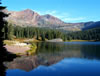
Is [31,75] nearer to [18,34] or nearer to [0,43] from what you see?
[0,43]

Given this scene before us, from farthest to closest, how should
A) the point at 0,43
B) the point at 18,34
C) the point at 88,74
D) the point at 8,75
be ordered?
the point at 18,34, the point at 88,74, the point at 8,75, the point at 0,43

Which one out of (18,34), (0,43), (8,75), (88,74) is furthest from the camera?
(18,34)

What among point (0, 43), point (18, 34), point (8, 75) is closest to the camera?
point (0, 43)

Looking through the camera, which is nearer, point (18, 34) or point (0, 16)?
point (0, 16)

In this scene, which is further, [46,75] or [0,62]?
[46,75]

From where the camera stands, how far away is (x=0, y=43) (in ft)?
64.5

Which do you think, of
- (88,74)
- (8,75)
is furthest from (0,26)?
(88,74)

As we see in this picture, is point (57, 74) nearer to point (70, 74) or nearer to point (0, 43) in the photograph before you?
point (70, 74)

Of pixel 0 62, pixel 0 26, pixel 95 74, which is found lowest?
pixel 95 74

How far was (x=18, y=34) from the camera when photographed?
195 metres

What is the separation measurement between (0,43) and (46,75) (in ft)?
36.9

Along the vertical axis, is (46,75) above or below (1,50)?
below

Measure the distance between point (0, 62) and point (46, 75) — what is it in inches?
385

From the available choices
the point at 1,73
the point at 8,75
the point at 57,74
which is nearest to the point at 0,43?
the point at 1,73
